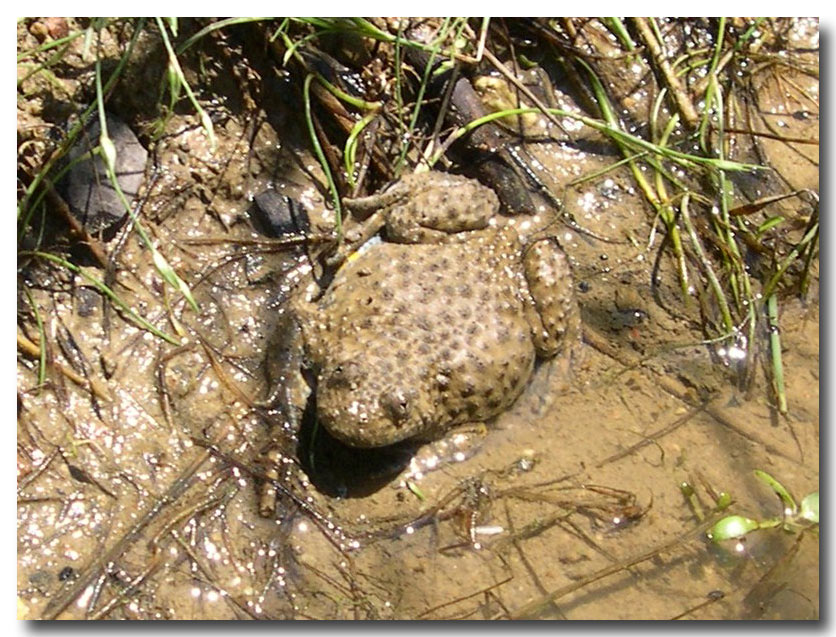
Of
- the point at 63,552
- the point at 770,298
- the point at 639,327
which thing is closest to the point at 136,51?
the point at 63,552

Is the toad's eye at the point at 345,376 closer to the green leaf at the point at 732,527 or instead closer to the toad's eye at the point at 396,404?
the toad's eye at the point at 396,404

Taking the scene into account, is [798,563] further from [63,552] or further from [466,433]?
[63,552]

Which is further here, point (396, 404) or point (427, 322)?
point (427, 322)

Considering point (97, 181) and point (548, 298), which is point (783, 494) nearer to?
point (548, 298)

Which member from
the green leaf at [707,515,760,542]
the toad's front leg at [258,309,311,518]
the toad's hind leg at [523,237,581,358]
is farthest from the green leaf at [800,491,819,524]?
the toad's front leg at [258,309,311,518]

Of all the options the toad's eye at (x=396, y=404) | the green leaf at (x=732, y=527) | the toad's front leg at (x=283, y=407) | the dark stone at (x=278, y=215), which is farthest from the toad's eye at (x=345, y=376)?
the green leaf at (x=732, y=527)

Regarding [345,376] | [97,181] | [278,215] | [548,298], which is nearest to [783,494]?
[548,298]
